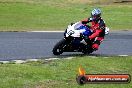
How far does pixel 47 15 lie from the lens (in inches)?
1406

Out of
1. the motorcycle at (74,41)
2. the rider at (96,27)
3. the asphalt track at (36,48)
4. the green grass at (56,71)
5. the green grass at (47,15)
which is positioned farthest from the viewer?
the green grass at (47,15)

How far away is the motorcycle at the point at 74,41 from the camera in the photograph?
1562 centimetres

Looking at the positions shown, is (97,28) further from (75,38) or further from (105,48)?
(105,48)

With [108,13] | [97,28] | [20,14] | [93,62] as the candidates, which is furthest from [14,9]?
[93,62]

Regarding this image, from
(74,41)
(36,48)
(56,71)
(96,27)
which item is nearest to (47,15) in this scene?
(36,48)

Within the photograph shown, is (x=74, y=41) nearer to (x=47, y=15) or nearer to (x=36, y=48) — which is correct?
(x=36, y=48)

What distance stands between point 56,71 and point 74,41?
4646 millimetres

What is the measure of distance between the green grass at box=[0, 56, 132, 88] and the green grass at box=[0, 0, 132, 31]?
15164 mm

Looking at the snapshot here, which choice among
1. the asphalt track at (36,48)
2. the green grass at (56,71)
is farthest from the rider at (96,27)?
the green grass at (56,71)

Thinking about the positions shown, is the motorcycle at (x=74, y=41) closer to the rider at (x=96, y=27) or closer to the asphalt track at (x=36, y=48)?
the rider at (x=96, y=27)

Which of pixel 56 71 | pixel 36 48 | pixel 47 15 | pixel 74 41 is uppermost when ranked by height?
pixel 56 71

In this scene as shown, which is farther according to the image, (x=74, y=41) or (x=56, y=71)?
(x=74, y=41)

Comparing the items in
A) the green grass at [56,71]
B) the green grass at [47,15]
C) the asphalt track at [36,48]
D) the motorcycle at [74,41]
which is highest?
the green grass at [56,71]

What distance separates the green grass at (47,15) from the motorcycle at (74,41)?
40.1 feet
